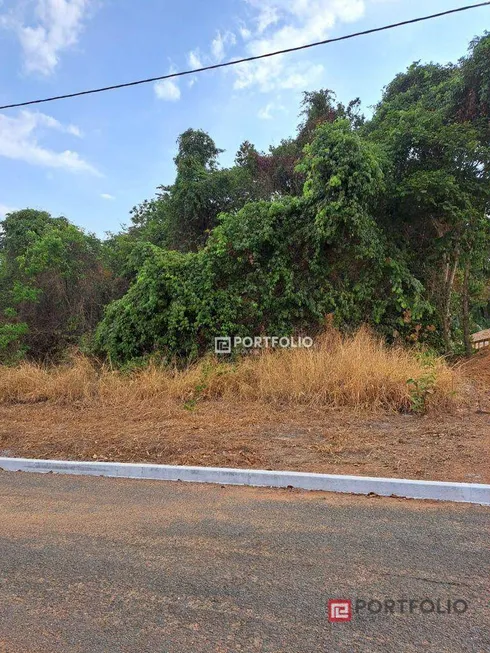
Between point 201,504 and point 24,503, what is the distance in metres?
1.58

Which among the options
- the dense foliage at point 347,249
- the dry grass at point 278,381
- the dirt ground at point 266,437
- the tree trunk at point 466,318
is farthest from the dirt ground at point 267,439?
the tree trunk at point 466,318

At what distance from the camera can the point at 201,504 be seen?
3479 millimetres

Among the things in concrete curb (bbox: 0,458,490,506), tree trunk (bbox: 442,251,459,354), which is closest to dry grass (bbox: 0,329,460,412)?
concrete curb (bbox: 0,458,490,506)

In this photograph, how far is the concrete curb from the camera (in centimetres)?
345

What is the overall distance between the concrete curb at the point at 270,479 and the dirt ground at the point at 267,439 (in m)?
0.22

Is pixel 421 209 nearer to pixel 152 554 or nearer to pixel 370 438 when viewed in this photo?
pixel 370 438

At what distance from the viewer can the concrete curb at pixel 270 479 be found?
11.3 feet

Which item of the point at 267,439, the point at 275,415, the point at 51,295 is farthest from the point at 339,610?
the point at 51,295

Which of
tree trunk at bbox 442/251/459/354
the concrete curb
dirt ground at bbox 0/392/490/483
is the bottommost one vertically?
the concrete curb

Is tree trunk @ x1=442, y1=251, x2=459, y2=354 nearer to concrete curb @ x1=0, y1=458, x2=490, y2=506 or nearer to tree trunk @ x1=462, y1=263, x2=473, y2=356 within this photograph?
tree trunk @ x1=462, y1=263, x2=473, y2=356

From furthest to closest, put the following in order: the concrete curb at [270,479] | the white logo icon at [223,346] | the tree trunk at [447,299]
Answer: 1. the tree trunk at [447,299]
2. the white logo icon at [223,346]
3. the concrete curb at [270,479]

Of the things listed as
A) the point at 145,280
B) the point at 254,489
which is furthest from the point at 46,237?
the point at 254,489

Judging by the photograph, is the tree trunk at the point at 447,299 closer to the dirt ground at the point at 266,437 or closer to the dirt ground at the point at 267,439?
the dirt ground at the point at 266,437

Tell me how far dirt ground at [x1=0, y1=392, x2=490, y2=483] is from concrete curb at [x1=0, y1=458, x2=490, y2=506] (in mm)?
215
